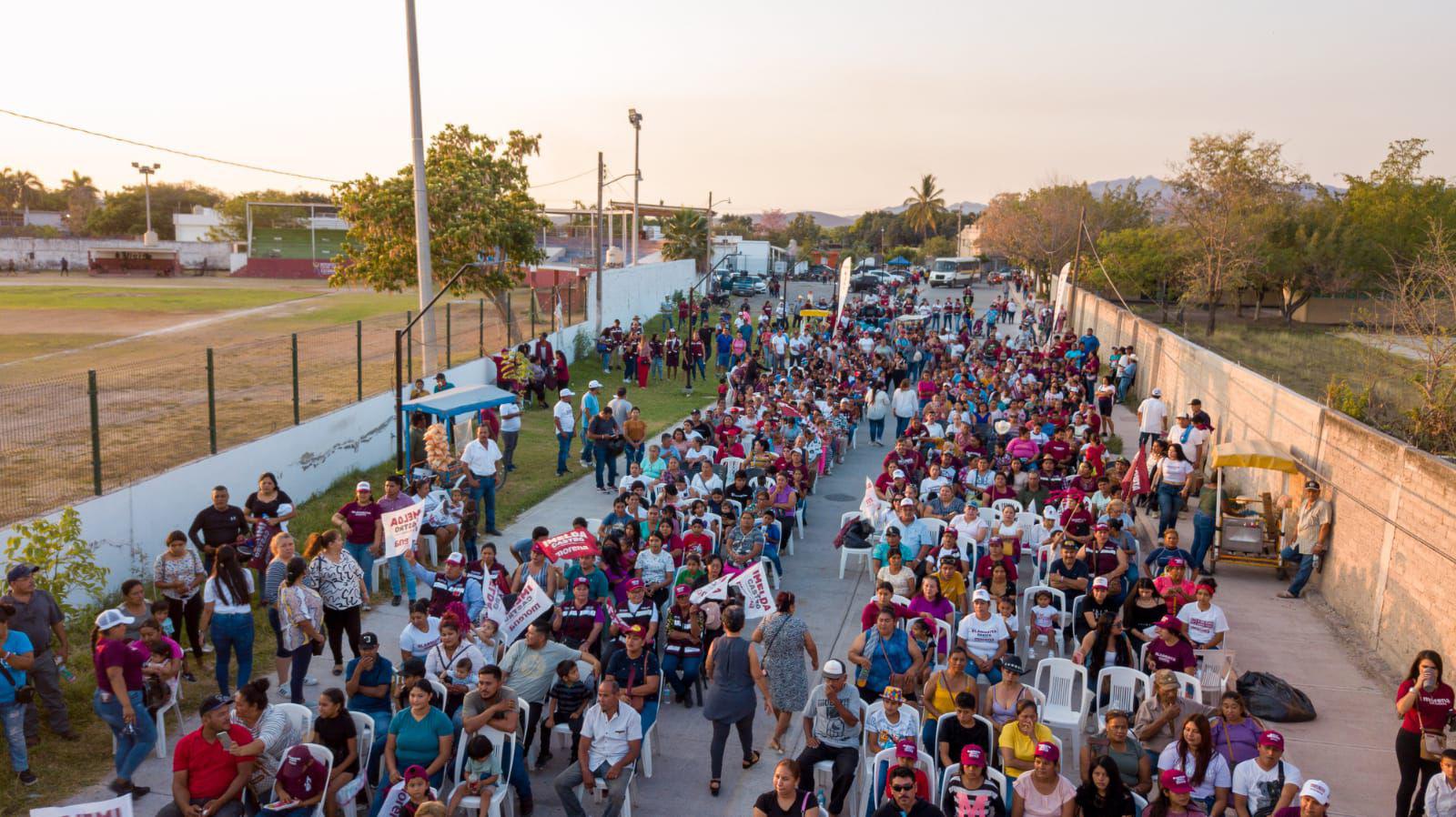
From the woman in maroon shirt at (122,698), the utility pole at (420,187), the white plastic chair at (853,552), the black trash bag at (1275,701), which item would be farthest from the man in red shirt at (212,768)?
the utility pole at (420,187)

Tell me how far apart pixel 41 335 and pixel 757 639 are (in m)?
34.1

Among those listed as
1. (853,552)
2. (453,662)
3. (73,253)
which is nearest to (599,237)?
(853,552)

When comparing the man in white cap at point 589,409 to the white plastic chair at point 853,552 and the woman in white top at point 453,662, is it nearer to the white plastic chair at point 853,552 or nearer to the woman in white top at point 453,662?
the white plastic chair at point 853,552

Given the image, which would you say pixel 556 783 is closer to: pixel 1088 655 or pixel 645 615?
pixel 645 615

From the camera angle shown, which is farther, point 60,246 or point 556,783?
point 60,246

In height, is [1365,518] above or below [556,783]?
above

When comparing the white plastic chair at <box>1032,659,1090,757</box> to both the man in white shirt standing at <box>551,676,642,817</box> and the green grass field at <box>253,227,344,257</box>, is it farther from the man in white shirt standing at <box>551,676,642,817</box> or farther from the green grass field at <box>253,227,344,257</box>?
the green grass field at <box>253,227,344,257</box>

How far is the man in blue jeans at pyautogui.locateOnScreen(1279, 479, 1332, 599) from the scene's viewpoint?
12055 mm

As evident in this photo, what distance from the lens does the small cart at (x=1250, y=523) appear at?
41.6 feet

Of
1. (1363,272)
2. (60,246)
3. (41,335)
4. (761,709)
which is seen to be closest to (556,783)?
(761,709)

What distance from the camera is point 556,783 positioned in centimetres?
691

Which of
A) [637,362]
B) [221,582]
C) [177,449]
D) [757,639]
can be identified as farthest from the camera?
[637,362]

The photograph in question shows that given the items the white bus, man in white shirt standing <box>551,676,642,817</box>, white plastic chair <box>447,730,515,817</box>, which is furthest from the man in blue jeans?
the white bus

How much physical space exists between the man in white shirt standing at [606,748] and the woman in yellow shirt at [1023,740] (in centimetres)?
256
